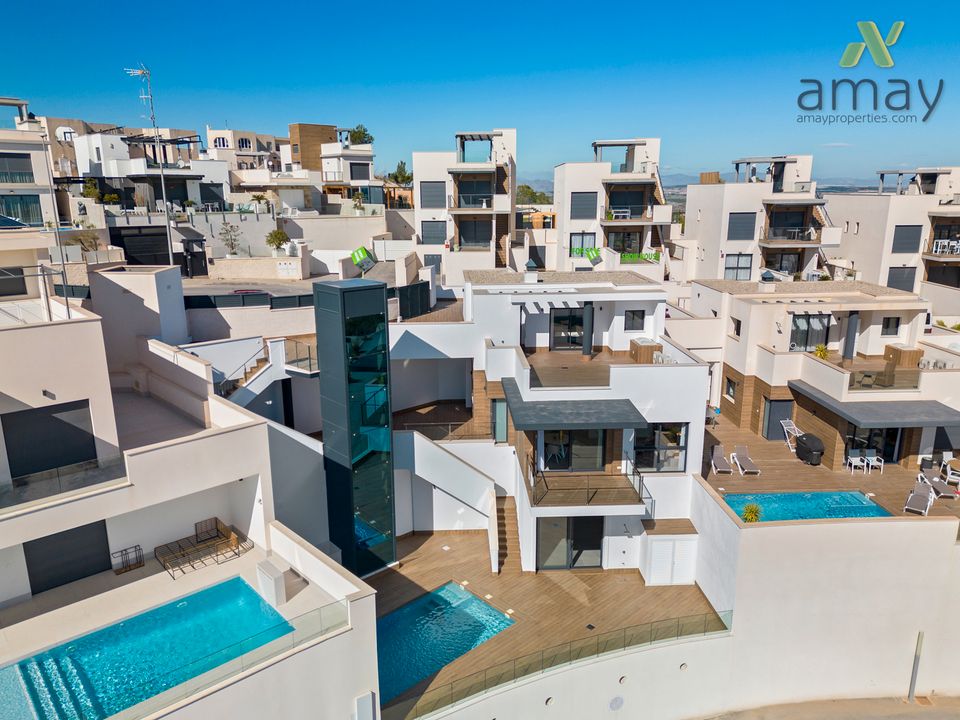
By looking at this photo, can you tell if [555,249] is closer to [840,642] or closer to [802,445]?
[802,445]

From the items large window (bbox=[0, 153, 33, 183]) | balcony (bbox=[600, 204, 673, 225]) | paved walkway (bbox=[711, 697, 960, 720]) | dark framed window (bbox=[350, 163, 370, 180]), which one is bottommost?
paved walkway (bbox=[711, 697, 960, 720])

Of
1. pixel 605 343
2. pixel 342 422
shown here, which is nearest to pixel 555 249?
pixel 605 343

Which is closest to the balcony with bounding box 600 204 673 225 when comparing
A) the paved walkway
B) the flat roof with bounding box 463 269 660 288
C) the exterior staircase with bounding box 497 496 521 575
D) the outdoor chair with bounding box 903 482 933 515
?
the flat roof with bounding box 463 269 660 288

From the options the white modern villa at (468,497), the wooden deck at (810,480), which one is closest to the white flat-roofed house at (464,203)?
the white modern villa at (468,497)

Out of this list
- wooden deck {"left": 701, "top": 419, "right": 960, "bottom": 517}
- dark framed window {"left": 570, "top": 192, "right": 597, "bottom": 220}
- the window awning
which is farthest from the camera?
dark framed window {"left": 570, "top": 192, "right": 597, "bottom": 220}

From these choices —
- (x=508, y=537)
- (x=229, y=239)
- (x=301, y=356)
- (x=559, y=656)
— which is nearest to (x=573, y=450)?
(x=508, y=537)

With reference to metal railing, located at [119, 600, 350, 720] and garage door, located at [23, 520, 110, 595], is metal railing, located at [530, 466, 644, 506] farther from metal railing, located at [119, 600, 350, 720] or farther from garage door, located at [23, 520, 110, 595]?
garage door, located at [23, 520, 110, 595]

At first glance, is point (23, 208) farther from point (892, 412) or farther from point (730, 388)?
point (892, 412)
